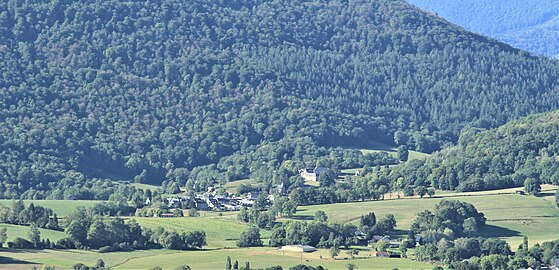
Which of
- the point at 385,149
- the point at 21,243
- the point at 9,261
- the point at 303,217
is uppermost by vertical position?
the point at 385,149

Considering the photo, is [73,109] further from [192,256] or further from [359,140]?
[192,256]

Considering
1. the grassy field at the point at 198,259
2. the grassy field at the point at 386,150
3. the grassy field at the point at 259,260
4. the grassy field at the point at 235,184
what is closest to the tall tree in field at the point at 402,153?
the grassy field at the point at 386,150

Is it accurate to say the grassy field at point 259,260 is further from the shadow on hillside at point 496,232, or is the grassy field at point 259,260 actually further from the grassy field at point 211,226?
the shadow on hillside at point 496,232

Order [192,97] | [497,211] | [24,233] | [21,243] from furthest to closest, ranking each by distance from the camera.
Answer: [192,97] → [497,211] → [24,233] → [21,243]

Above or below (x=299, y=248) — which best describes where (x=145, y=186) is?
above

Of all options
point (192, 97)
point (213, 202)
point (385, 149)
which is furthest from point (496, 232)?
point (192, 97)

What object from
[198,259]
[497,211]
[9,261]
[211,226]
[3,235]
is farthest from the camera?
[497,211]

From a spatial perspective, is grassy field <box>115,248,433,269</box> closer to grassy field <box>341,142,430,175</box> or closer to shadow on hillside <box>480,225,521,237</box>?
shadow on hillside <box>480,225,521,237</box>

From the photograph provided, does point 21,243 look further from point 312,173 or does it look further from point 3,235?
point 312,173
